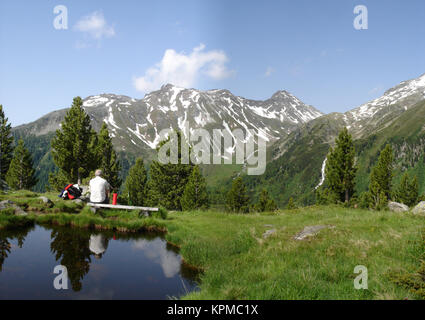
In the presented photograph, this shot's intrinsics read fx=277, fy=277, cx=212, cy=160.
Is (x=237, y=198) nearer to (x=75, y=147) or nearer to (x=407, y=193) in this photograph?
(x=75, y=147)

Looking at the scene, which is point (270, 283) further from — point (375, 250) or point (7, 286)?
point (7, 286)

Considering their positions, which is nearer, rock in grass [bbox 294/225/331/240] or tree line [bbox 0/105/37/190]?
rock in grass [bbox 294/225/331/240]

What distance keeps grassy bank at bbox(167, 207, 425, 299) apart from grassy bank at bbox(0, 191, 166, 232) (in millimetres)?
2595

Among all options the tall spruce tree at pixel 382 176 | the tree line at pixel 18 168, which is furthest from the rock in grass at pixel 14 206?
the tree line at pixel 18 168

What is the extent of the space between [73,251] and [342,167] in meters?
47.5

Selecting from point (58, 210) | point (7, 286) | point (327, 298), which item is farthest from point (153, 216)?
point (327, 298)

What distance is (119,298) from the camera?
757 centimetres

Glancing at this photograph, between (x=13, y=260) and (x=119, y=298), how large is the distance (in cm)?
480

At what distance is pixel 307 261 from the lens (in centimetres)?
932

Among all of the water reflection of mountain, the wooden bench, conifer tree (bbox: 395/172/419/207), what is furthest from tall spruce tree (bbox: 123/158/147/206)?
conifer tree (bbox: 395/172/419/207)

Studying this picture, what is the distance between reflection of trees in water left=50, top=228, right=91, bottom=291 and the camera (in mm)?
8805

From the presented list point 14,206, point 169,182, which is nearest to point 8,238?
point 14,206

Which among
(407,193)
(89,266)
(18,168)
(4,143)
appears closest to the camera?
(89,266)

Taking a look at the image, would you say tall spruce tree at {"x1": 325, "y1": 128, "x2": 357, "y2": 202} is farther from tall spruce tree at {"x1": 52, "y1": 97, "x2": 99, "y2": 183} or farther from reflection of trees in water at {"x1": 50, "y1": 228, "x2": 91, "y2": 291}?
reflection of trees in water at {"x1": 50, "y1": 228, "x2": 91, "y2": 291}
